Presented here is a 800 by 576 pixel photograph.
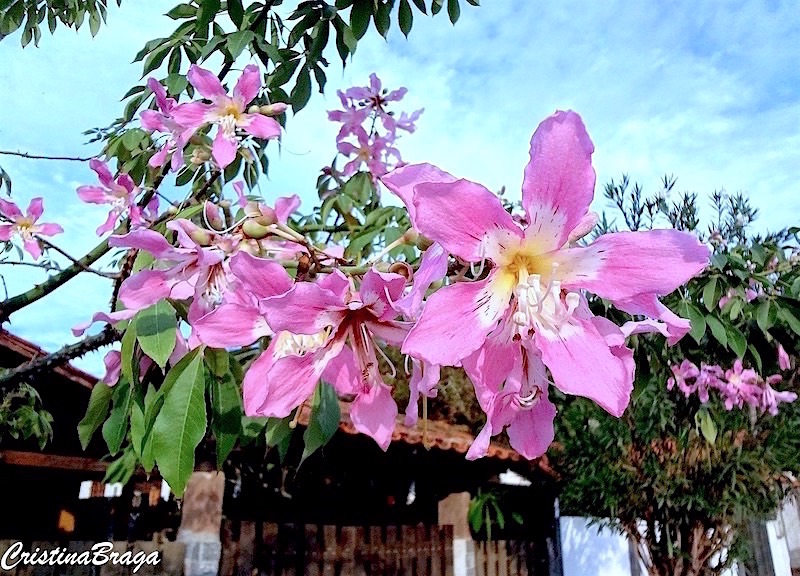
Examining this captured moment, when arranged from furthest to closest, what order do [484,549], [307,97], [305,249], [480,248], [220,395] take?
[484,549] < [307,97] < [220,395] < [305,249] < [480,248]

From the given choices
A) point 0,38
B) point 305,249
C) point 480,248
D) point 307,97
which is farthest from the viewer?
point 0,38

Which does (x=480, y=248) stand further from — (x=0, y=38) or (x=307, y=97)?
(x=0, y=38)

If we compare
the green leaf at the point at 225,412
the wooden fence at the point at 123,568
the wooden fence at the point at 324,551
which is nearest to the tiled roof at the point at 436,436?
the wooden fence at the point at 324,551

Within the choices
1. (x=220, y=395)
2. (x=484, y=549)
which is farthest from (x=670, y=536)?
(x=220, y=395)

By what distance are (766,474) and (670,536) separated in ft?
3.22

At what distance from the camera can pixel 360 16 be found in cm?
197

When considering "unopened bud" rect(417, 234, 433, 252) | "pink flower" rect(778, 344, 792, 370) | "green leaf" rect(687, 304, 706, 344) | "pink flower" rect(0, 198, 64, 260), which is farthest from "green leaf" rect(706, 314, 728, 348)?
"pink flower" rect(0, 198, 64, 260)

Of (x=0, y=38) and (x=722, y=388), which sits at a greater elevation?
(x=0, y=38)

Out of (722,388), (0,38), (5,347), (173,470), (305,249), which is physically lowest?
(173,470)

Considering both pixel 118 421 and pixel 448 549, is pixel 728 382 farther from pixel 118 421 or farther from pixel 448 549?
pixel 118 421

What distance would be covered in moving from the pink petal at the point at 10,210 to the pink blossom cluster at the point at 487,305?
1766 mm

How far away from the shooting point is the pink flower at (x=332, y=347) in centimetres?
67

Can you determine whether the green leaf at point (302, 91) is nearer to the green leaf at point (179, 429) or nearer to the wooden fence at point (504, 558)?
the green leaf at point (179, 429)

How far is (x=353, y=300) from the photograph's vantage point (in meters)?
0.70
